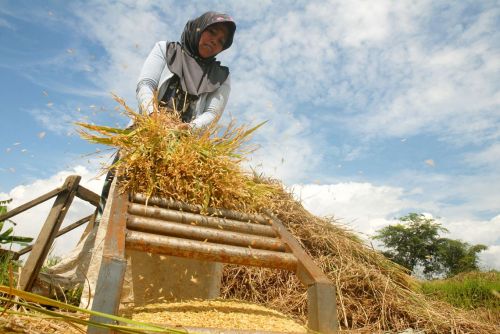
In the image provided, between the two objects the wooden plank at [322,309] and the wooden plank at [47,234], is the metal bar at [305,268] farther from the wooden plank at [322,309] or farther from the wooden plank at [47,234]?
the wooden plank at [47,234]

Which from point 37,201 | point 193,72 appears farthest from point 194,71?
point 37,201

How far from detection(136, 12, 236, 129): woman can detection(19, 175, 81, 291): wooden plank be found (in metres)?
1.74

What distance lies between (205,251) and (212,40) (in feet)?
7.66

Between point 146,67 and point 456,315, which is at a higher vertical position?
point 146,67

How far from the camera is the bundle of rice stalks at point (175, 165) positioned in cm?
226

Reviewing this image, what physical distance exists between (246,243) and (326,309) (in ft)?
1.79

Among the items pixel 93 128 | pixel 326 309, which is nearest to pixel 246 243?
pixel 326 309

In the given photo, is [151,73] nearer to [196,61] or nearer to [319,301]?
[196,61]

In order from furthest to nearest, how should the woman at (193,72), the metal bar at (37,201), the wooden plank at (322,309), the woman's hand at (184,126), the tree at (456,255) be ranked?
the tree at (456,255) → the metal bar at (37,201) → the woman at (193,72) → the woman's hand at (184,126) → the wooden plank at (322,309)

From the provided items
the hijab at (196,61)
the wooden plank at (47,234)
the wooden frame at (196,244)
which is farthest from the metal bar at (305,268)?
the wooden plank at (47,234)

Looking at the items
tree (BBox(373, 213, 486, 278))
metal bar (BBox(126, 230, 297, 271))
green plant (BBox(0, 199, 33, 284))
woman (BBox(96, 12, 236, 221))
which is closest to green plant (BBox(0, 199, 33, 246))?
green plant (BBox(0, 199, 33, 284))

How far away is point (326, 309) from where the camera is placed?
1.74m

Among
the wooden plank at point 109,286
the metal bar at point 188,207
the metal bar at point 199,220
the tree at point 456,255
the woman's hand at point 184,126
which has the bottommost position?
the wooden plank at point 109,286

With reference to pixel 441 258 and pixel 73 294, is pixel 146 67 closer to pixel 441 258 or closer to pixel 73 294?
pixel 73 294
